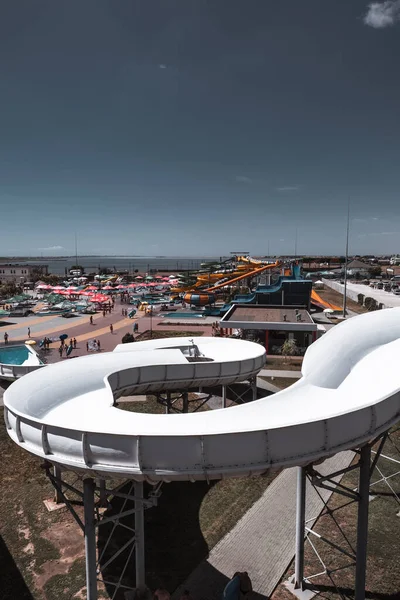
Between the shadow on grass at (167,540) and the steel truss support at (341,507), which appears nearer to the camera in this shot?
the steel truss support at (341,507)

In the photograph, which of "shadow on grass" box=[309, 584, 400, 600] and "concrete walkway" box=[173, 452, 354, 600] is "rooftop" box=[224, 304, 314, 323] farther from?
"shadow on grass" box=[309, 584, 400, 600]

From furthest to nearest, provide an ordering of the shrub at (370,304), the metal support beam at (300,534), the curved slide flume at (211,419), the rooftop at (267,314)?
1. the shrub at (370,304)
2. the rooftop at (267,314)
3. the metal support beam at (300,534)
4. the curved slide flume at (211,419)

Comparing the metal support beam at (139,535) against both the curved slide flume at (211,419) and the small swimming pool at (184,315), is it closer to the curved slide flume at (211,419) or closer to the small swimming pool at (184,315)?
the curved slide flume at (211,419)

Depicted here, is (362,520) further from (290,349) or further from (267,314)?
(267,314)

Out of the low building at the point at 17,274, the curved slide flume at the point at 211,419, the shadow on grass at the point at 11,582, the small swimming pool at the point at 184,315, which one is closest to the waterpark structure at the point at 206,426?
the curved slide flume at the point at 211,419

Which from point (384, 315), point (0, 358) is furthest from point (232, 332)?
point (384, 315)

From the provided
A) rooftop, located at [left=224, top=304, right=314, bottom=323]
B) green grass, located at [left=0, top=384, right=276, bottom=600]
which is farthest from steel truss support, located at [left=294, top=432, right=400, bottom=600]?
rooftop, located at [left=224, top=304, right=314, bottom=323]

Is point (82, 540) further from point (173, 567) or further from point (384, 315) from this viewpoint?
point (384, 315)

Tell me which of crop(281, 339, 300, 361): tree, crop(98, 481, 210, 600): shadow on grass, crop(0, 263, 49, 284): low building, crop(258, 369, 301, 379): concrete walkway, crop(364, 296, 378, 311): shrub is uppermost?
crop(0, 263, 49, 284): low building
